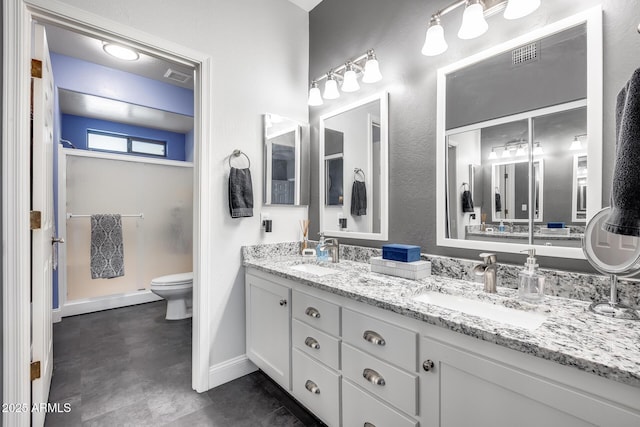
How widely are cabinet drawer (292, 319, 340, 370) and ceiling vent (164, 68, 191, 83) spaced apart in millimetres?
2935

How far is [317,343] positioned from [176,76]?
3.22m

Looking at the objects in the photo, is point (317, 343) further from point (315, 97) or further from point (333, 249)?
point (315, 97)

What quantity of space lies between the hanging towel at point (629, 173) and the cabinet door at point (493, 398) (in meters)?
0.45

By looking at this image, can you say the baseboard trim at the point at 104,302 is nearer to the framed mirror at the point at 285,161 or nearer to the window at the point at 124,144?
the window at the point at 124,144

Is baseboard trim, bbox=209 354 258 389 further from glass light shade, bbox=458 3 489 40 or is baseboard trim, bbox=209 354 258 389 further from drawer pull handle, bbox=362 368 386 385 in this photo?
glass light shade, bbox=458 3 489 40

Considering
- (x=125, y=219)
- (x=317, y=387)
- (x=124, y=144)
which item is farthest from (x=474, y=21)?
(x=124, y=144)

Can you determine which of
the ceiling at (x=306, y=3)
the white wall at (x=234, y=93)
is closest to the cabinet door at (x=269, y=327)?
the white wall at (x=234, y=93)

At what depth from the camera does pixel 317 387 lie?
1476 millimetres

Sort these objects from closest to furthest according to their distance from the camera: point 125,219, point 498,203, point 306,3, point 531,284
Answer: point 531,284, point 498,203, point 306,3, point 125,219

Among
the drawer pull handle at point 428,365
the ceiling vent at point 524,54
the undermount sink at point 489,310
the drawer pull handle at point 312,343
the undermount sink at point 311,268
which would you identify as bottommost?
the drawer pull handle at point 312,343

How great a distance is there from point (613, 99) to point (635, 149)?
1.58 feet

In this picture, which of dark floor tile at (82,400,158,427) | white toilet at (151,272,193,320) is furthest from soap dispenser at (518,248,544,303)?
white toilet at (151,272,193,320)

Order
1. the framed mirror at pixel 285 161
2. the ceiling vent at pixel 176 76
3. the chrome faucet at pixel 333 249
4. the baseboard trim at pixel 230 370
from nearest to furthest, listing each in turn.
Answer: the baseboard trim at pixel 230 370
the chrome faucet at pixel 333 249
the framed mirror at pixel 285 161
the ceiling vent at pixel 176 76

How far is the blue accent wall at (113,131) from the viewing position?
155 inches
